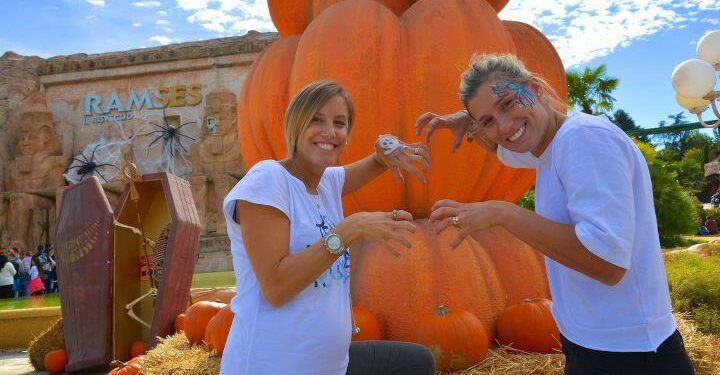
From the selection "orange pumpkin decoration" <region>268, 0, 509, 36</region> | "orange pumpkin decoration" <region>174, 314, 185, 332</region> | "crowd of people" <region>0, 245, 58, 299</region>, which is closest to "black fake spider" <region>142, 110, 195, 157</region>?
→ "crowd of people" <region>0, 245, 58, 299</region>

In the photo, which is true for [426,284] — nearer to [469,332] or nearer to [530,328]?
[469,332]

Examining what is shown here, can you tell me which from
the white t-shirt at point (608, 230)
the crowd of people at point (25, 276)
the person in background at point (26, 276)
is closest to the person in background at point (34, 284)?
the crowd of people at point (25, 276)

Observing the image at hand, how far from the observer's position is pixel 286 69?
366cm

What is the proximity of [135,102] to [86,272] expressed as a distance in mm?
22316

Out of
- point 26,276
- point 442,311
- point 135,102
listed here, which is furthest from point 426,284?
point 135,102

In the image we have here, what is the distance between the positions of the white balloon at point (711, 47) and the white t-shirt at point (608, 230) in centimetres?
754

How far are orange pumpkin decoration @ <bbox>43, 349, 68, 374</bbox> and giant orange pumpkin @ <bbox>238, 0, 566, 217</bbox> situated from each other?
10.4 feet

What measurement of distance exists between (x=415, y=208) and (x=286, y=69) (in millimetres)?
1195

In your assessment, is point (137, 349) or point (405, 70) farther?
point (137, 349)

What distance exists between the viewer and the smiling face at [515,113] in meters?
1.37

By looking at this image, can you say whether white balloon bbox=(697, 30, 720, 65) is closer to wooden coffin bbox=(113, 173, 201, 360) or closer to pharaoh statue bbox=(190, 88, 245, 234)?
wooden coffin bbox=(113, 173, 201, 360)

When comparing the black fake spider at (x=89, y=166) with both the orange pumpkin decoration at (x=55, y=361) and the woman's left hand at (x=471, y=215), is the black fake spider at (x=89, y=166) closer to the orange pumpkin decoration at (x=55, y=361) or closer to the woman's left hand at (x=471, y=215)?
the orange pumpkin decoration at (x=55, y=361)

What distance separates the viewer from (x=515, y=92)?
4.48 ft

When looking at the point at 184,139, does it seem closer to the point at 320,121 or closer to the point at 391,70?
the point at 391,70
